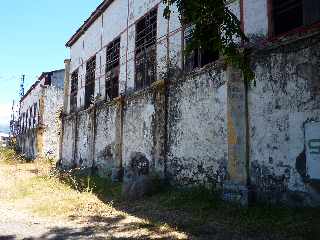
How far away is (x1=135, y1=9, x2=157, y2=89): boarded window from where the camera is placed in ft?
41.3

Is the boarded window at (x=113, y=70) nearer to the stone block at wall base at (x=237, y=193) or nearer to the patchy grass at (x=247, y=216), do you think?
the patchy grass at (x=247, y=216)

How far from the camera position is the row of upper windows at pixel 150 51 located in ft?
25.3

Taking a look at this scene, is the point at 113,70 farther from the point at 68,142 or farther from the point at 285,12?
the point at 285,12

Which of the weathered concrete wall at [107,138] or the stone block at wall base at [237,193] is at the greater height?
the weathered concrete wall at [107,138]

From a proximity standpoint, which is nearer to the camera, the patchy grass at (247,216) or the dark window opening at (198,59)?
the patchy grass at (247,216)

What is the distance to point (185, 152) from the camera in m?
10.1

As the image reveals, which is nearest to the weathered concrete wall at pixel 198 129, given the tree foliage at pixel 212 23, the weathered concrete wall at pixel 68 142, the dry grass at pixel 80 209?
the dry grass at pixel 80 209

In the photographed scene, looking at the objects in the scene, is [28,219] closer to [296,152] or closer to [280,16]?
[296,152]

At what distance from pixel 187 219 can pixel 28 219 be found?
10.7 feet

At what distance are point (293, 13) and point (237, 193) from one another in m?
4.09

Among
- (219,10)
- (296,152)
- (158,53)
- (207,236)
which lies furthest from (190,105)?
(219,10)

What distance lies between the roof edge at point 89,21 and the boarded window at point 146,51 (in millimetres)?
3826

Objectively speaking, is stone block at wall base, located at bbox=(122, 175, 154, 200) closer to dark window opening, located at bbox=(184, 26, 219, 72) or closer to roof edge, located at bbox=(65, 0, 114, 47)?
dark window opening, located at bbox=(184, 26, 219, 72)

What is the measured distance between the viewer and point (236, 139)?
8.12 m
